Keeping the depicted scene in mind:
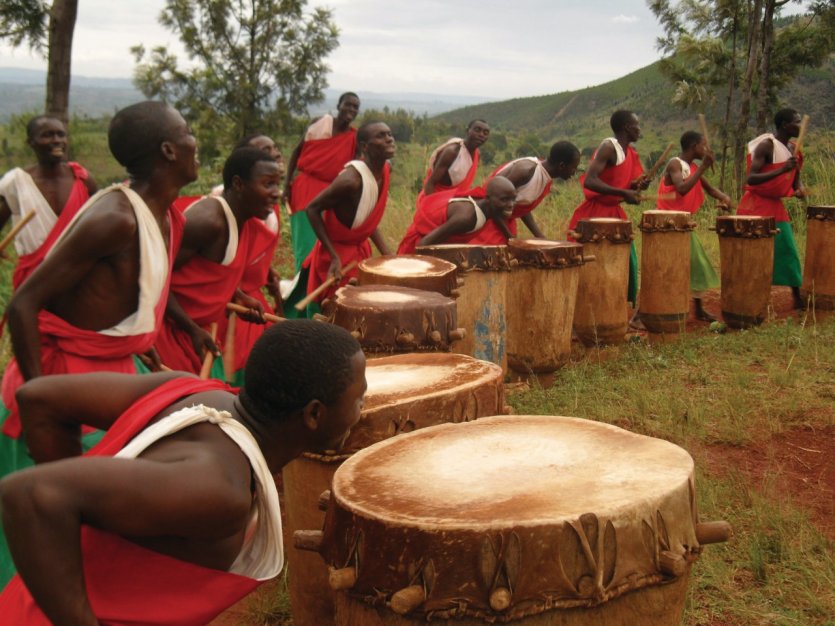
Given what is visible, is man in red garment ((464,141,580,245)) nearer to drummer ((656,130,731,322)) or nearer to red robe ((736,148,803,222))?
drummer ((656,130,731,322))

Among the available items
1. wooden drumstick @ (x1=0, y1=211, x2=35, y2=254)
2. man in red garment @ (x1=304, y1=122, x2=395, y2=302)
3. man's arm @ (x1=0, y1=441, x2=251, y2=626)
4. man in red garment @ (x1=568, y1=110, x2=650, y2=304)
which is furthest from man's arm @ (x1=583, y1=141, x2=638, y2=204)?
man's arm @ (x1=0, y1=441, x2=251, y2=626)

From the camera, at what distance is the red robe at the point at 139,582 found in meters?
1.48

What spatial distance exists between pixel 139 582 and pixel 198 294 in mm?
2285

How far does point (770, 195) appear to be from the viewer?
310 inches

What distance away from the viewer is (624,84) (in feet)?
137

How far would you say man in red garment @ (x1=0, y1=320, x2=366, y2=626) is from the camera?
4.39 feet

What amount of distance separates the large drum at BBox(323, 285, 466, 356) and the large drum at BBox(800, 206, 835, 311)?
5.21 meters

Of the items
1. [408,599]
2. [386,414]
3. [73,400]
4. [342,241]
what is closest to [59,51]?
[342,241]

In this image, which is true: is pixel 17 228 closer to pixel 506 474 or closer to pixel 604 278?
pixel 506 474

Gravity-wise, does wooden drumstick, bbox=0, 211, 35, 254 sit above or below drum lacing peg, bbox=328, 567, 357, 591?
above

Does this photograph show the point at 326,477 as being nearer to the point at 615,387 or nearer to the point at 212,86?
the point at 615,387

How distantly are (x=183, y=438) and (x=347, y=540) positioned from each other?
1.22ft

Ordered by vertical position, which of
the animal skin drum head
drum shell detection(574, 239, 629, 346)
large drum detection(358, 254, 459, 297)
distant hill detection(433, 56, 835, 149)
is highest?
distant hill detection(433, 56, 835, 149)

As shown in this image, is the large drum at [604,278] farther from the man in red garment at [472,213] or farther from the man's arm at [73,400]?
the man's arm at [73,400]
